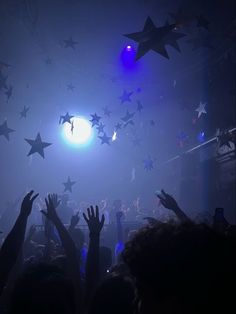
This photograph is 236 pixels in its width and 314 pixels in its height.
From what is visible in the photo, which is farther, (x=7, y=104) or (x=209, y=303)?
(x=7, y=104)

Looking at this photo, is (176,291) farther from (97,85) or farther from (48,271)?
(97,85)

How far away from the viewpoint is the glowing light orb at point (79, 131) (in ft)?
72.2

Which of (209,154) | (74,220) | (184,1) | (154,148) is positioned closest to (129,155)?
(154,148)

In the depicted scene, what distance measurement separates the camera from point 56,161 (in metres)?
27.8

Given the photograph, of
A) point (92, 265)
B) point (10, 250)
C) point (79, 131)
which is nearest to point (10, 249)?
point (10, 250)

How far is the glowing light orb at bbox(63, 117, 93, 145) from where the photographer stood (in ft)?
72.2

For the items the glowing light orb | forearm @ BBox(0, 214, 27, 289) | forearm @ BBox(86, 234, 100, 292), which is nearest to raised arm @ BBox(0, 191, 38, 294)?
forearm @ BBox(0, 214, 27, 289)

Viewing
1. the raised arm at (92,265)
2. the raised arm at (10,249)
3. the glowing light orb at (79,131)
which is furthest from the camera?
the glowing light orb at (79,131)

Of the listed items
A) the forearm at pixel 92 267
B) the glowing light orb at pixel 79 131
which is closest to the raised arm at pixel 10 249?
the forearm at pixel 92 267

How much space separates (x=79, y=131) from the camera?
22891 mm

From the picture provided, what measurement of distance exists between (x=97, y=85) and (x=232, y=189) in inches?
349

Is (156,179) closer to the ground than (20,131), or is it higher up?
closer to the ground

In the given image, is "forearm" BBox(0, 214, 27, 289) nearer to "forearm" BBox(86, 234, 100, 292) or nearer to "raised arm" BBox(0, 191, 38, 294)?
"raised arm" BBox(0, 191, 38, 294)

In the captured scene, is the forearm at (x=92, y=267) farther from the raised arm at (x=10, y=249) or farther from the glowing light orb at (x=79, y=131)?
the glowing light orb at (x=79, y=131)
